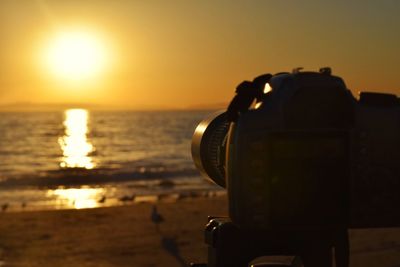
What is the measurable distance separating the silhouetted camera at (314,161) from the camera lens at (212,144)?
51cm

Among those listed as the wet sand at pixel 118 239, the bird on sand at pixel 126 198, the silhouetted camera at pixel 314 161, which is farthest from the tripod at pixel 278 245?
the bird on sand at pixel 126 198

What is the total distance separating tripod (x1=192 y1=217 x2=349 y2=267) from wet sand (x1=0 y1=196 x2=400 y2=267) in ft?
11.3

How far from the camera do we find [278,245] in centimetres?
169

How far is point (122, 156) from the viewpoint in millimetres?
39281

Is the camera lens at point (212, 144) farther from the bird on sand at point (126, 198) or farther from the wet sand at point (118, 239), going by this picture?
the bird on sand at point (126, 198)

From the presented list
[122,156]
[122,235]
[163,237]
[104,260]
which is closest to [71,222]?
[122,235]

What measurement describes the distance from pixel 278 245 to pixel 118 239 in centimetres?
702

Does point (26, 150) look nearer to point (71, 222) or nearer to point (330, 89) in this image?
point (71, 222)

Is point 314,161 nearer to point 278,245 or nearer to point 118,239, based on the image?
point 278,245

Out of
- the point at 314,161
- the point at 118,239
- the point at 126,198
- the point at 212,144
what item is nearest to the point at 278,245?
the point at 314,161

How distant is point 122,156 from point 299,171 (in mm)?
38222

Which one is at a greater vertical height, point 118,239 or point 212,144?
point 212,144

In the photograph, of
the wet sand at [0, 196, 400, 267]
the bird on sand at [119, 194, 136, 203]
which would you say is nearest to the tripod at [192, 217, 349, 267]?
the wet sand at [0, 196, 400, 267]

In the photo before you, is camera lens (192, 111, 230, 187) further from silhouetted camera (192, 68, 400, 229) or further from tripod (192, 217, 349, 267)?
silhouetted camera (192, 68, 400, 229)
